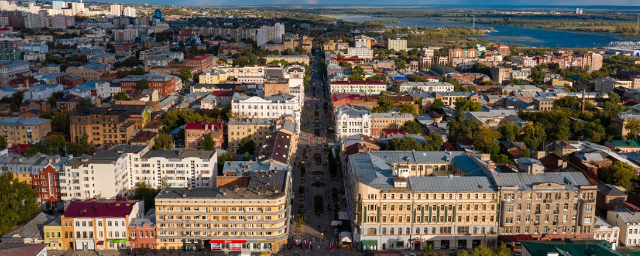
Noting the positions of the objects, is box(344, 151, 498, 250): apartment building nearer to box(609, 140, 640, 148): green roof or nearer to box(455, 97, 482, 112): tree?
box(609, 140, 640, 148): green roof

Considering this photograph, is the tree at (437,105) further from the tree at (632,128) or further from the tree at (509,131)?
the tree at (632,128)

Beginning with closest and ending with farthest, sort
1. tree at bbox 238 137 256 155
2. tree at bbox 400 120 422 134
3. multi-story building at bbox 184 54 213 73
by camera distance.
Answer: tree at bbox 238 137 256 155 < tree at bbox 400 120 422 134 < multi-story building at bbox 184 54 213 73

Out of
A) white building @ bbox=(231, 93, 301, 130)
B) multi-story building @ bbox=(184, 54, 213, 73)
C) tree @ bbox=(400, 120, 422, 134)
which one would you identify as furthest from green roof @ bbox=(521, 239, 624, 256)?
multi-story building @ bbox=(184, 54, 213, 73)

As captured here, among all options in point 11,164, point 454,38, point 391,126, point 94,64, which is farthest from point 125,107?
point 454,38


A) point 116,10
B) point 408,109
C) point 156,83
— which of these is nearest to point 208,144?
point 408,109

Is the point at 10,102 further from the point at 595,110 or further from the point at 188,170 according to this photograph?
the point at 595,110

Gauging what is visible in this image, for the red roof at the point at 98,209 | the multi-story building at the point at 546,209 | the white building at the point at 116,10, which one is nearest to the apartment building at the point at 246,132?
the red roof at the point at 98,209
